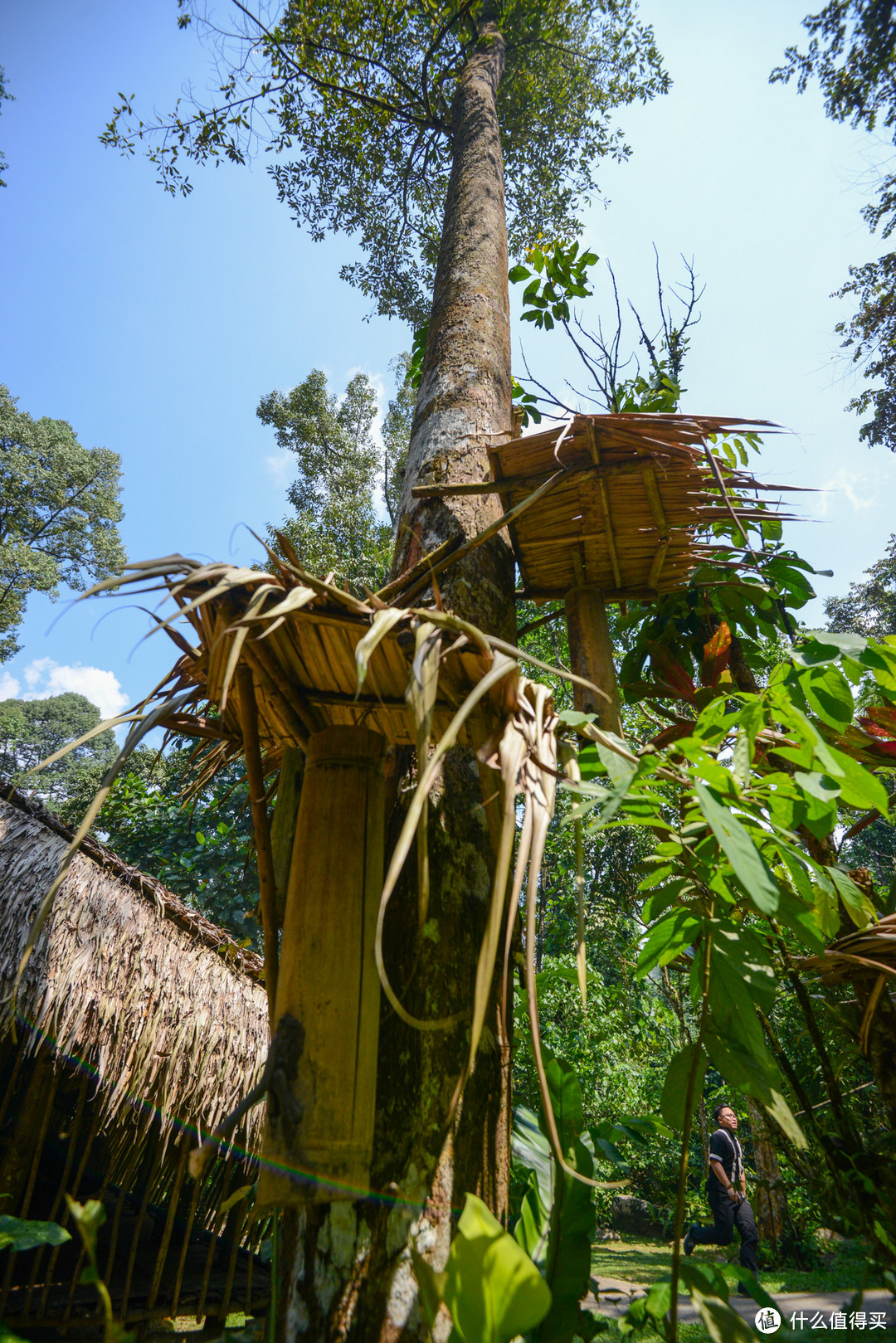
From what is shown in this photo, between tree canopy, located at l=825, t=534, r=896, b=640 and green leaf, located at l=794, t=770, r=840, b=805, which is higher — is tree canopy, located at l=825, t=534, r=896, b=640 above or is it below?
above

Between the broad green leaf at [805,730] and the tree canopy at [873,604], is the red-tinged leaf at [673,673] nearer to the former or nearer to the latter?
the broad green leaf at [805,730]

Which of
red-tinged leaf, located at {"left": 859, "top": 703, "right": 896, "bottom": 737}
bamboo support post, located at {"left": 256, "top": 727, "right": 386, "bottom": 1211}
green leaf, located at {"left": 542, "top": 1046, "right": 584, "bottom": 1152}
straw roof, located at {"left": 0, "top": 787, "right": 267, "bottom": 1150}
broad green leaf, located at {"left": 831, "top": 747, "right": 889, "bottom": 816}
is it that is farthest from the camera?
straw roof, located at {"left": 0, "top": 787, "right": 267, "bottom": 1150}

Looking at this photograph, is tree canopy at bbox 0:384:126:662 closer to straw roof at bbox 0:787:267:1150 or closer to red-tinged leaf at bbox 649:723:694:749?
straw roof at bbox 0:787:267:1150

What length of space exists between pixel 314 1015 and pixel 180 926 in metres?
3.87

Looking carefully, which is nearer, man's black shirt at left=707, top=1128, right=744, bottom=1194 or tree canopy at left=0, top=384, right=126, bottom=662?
man's black shirt at left=707, top=1128, right=744, bottom=1194

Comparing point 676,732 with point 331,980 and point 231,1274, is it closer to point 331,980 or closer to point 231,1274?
point 331,980

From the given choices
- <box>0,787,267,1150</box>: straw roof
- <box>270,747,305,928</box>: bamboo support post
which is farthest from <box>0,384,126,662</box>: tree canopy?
<box>270,747,305,928</box>: bamboo support post

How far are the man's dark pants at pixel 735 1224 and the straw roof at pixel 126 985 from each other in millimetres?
3876

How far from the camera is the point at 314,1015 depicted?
82 centimetres

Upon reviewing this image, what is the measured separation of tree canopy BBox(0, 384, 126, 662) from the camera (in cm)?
1833

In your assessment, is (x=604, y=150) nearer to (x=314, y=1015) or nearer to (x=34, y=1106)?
(x=314, y=1015)

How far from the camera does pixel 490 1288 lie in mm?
595

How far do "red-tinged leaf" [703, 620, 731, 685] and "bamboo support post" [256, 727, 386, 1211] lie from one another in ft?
4.17

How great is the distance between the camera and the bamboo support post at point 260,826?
986mm
